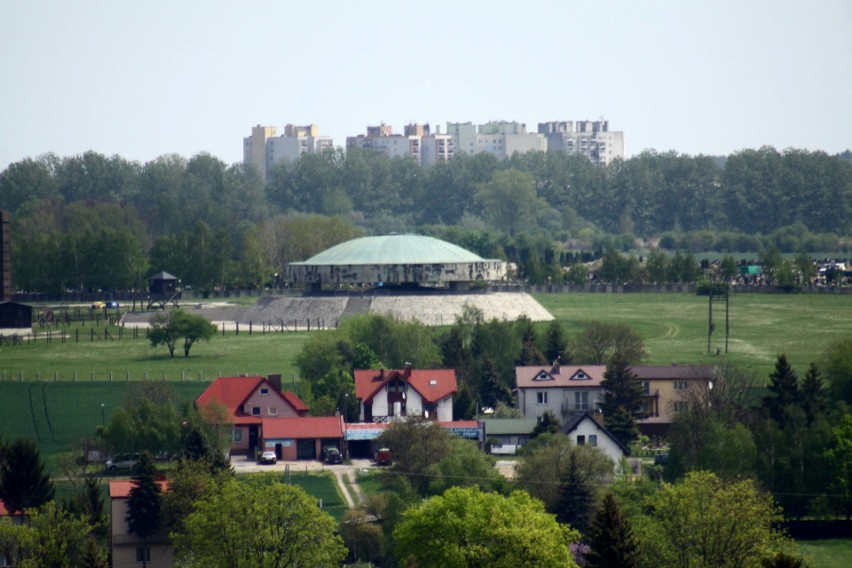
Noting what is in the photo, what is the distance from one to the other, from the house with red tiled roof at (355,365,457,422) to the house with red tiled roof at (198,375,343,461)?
2.29 metres

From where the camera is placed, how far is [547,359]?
66.8 meters

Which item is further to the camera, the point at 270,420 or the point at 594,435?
the point at 270,420

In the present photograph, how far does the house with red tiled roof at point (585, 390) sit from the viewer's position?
186 feet

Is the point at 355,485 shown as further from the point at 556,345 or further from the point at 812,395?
the point at 556,345

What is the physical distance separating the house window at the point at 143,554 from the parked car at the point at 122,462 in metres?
8.97

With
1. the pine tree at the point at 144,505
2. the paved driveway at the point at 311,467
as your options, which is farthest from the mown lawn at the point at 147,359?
the pine tree at the point at 144,505

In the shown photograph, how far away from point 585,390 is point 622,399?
1950 mm

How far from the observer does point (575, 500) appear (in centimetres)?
4041

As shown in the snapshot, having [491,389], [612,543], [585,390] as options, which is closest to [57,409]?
[491,389]

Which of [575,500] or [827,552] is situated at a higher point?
[575,500]

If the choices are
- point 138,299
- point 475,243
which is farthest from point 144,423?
point 475,243

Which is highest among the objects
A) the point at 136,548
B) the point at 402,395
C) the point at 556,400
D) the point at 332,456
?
the point at 402,395

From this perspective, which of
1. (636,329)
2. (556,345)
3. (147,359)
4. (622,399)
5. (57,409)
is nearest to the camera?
(622,399)

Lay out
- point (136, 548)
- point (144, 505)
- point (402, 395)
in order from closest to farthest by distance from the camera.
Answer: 1. point (136, 548)
2. point (144, 505)
3. point (402, 395)
